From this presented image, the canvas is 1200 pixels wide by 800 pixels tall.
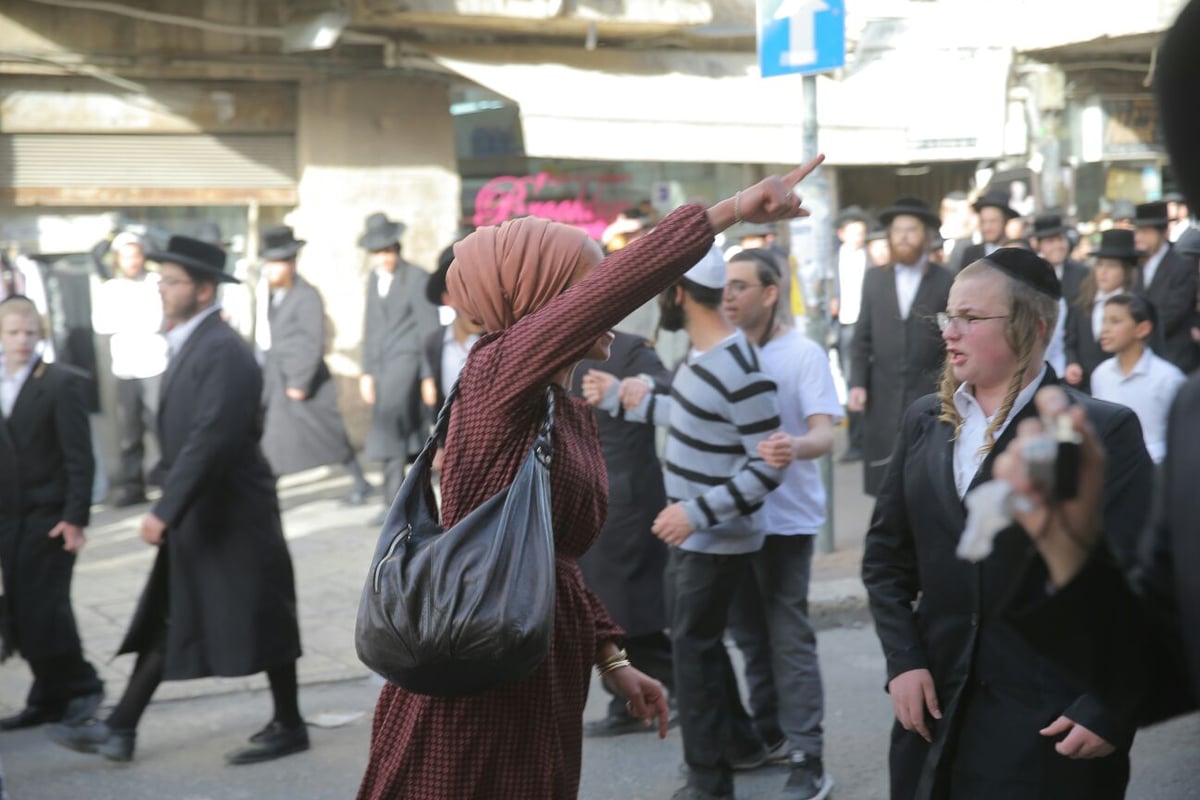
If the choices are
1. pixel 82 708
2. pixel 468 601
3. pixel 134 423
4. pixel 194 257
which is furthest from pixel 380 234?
pixel 468 601

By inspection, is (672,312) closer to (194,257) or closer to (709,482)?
(709,482)

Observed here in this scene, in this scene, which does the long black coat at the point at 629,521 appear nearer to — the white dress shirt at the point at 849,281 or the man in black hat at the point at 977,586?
the man in black hat at the point at 977,586

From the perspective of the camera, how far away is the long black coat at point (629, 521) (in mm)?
6270

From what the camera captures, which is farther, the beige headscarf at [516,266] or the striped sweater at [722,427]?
the striped sweater at [722,427]

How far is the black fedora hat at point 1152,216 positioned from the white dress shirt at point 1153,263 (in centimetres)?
25

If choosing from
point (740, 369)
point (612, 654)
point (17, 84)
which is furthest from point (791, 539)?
point (17, 84)

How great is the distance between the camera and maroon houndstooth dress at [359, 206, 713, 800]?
3027 millimetres

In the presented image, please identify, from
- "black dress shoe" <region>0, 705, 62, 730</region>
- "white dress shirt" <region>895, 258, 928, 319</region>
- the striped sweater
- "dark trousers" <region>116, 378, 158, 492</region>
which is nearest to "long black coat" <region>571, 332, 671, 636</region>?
the striped sweater

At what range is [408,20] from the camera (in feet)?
42.1

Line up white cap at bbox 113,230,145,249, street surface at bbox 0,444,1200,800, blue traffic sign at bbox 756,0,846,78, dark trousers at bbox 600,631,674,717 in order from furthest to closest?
1. white cap at bbox 113,230,145,249
2. blue traffic sign at bbox 756,0,846,78
3. dark trousers at bbox 600,631,674,717
4. street surface at bbox 0,444,1200,800

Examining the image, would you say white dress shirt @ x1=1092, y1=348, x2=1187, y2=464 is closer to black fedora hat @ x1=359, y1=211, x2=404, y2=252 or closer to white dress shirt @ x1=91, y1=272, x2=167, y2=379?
black fedora hat @ x1=359, y1=211, x2=404, y2=252

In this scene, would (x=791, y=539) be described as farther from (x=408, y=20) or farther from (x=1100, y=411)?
(x=408, y=20)

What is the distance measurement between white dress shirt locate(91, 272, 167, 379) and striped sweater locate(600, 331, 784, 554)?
7.73 metres

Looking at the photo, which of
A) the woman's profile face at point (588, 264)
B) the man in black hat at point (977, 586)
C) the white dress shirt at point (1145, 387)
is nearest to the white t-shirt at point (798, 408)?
the man in black hat at point (977, 586)
